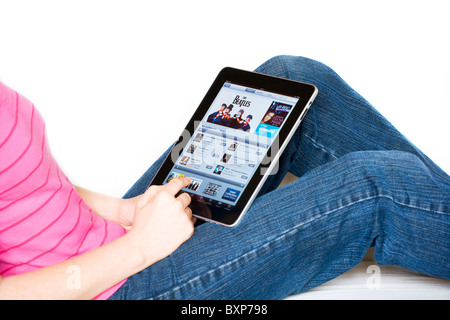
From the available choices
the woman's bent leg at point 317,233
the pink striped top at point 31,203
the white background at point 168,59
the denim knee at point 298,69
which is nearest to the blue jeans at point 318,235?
the woman's bent leg at point 317,233

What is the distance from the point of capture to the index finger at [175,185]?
76 centimetres

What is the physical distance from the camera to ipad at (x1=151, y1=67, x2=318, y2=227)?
2.56 ft

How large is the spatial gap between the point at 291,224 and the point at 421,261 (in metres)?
0.20

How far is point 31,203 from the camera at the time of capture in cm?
64

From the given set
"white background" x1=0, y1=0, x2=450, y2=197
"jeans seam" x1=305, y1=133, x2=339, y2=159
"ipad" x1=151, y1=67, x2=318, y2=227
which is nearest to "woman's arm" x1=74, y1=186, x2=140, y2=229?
"ipad" x1=151, y1=67, x2=318, y2=227

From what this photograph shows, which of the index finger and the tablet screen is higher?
the tablet screen

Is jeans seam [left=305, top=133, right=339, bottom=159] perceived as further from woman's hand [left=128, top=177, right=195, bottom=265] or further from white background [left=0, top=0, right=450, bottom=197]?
white background [left=0, top=0, right=450, bottom=197]

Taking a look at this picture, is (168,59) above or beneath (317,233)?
above

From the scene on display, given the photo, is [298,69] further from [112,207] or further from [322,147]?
[112,207]

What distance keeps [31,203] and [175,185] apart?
0.70ft

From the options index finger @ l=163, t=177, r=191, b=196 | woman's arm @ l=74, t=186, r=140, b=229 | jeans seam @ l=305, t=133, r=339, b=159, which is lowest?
woman's arm @ l=74, t=186, r=140, b=229

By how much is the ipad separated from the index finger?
0.08ft

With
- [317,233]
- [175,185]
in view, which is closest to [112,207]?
[175,185]

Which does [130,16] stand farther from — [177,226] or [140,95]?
[177,226]
